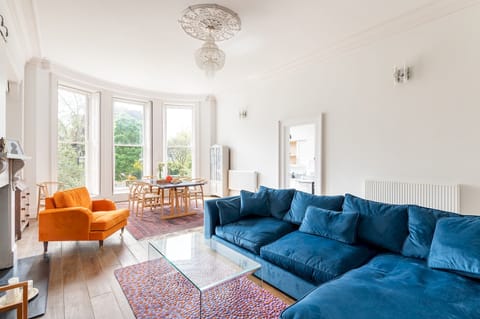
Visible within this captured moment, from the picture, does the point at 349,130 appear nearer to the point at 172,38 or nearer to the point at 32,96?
the point at 172,38

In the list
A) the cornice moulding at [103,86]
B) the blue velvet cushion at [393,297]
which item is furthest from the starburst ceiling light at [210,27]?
the cornice moulding at [103,86]

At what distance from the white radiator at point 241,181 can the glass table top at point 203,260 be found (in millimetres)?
3201

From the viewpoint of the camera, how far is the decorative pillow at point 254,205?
128 inches

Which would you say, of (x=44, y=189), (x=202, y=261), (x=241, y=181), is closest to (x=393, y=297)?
(x=202, y=261)

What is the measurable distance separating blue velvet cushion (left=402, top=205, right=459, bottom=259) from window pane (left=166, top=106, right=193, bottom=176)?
6216 mm

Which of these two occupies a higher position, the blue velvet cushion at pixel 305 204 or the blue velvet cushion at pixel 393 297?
the blue velvet cushion at pixel 305 204

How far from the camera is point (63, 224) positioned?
3053 mm

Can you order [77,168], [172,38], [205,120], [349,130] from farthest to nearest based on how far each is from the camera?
[205,120], [77,168], [349,130], [172,38]

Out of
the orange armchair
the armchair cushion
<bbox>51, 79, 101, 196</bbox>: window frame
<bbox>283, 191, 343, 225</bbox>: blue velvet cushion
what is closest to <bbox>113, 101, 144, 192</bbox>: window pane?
<bbox>51, 79, 101, 196</bbox>: window frame

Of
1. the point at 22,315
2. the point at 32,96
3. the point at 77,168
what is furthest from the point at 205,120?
the point at 22,315

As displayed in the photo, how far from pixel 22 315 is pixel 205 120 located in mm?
6341

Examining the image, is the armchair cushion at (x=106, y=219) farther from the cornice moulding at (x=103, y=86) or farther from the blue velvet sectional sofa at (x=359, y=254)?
the cornice moulding at (x=103, y=86)

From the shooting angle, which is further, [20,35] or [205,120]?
[205,120]

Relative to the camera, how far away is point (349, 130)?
4.18 metres
